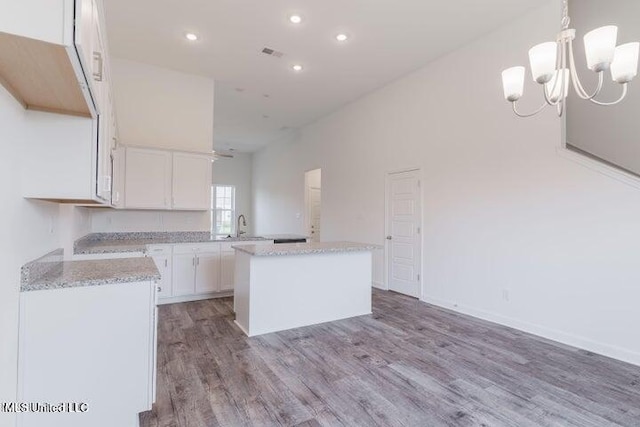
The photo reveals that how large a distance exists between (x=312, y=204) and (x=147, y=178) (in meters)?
4.27

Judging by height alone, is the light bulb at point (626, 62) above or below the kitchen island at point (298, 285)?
above

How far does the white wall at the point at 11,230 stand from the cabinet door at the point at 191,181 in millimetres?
2921

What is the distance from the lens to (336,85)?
553 centimetres

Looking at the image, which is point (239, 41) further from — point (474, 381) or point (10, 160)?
point (474, 381)

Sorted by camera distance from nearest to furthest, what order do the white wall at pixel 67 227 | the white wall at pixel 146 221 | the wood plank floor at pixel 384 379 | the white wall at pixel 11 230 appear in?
1. the white wall at pixel 11 230
2. the wood plank floor at pixel 384 379
3. the white wall at pixel 67 227
4. the white wall at pixel 146 221

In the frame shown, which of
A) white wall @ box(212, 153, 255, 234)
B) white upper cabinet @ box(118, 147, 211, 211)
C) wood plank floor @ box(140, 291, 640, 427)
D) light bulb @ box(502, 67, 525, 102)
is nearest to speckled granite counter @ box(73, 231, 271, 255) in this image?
white upper cabinet @ box(118, 147, 211, 211)

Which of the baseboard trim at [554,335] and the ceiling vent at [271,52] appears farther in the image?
the ceiling vent at [271,52]

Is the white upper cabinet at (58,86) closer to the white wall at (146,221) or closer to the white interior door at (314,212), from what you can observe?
the white wall at (146,221)

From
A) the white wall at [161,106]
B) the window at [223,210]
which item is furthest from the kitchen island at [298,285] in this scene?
the window at [223,210]

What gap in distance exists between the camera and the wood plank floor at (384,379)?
2064mm

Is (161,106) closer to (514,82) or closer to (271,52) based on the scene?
(271,52)

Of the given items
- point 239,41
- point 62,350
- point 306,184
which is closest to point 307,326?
point 62,350

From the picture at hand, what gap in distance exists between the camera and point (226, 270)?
4.85m

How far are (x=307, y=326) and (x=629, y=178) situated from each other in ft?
11.3
